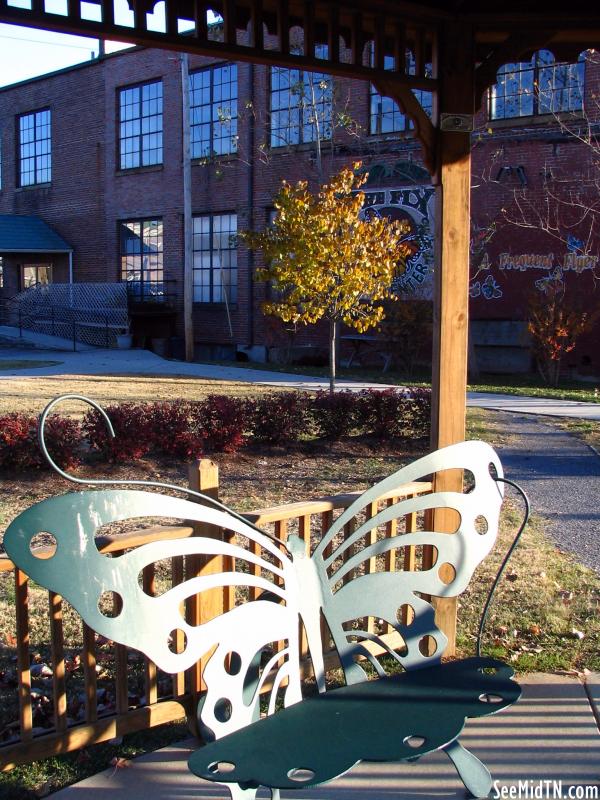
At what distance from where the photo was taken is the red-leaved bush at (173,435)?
9000 millimetres

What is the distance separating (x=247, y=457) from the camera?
9.58 metres

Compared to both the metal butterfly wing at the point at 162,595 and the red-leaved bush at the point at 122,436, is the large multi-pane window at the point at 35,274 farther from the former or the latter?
the metal butterfly wing at the point at 162,595

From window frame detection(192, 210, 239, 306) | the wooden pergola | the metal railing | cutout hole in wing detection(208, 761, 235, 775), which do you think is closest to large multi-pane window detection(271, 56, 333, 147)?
window frame detection(192, 210, 239, 306)

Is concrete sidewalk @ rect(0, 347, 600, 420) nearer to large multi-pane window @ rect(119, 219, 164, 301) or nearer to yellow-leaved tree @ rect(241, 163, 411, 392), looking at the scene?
yellow-leaved tree @ rect(241, 163, 411, 392)

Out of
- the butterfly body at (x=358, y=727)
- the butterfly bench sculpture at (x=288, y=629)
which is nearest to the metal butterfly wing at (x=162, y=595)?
the butterfly bench sculpture at (x=288, y=629)

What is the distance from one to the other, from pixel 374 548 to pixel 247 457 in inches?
258

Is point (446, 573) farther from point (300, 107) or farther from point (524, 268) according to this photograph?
point (300, 107)

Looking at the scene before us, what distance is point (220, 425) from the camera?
9.46 metres

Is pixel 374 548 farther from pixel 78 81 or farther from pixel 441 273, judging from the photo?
pixel 78 81

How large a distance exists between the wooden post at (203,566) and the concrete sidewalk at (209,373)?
1052 cm

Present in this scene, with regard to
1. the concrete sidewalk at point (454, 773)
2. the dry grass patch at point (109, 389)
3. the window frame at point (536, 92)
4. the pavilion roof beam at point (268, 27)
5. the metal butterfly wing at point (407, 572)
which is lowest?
the concrete sidewalk at point (454, 773)

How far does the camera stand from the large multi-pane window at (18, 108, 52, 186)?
30.9 meters

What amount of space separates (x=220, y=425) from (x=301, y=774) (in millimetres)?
7245

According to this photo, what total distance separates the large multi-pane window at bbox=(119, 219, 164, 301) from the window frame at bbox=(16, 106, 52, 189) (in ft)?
16.6
